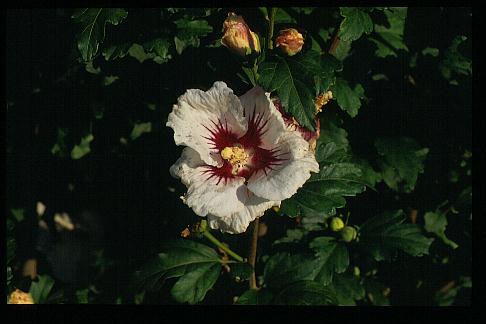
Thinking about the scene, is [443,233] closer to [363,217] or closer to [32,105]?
[363,217]

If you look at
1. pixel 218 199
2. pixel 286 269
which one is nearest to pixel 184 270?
pixel 286 269

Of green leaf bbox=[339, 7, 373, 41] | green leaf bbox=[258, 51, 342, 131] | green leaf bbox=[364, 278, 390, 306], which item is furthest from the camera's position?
green leaf bbox=[364, 278, 390, 306]

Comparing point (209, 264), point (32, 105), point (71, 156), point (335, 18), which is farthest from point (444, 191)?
point (32, 105)

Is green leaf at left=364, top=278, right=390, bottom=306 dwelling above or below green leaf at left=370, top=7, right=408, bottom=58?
below

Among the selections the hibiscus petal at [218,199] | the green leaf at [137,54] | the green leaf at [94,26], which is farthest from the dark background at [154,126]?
the hibiscus petal at [218,199]

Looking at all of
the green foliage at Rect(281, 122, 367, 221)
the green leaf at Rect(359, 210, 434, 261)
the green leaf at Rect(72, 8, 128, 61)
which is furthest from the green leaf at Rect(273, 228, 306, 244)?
the green leaf at Rect(72, 8, 128, 61)

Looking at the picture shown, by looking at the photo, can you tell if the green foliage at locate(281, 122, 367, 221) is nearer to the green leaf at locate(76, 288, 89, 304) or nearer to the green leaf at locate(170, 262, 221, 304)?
the green leaf at locate(170, 262, 221, 304)

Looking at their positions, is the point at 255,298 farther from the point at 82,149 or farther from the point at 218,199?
the point at 82,149
